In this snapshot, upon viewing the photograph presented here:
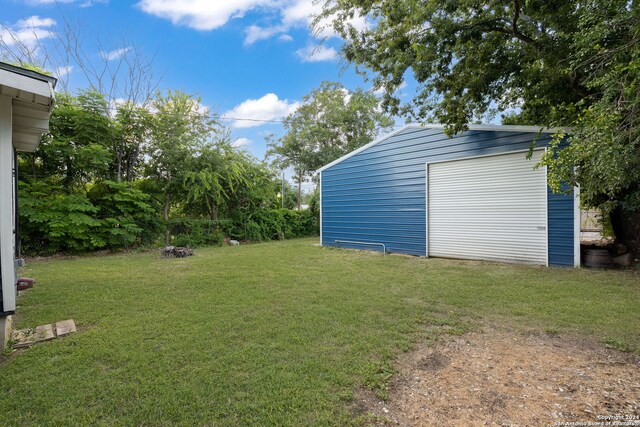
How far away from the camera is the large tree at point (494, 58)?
4.14 meters

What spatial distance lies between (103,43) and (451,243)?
1338 cm

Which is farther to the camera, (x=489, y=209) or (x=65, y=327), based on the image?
(x=489, y=209)

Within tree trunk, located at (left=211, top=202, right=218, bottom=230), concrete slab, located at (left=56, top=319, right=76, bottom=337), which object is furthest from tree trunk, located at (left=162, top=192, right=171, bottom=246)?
concrete slab, located at (left=56, top=319, right=76, bottom=337)

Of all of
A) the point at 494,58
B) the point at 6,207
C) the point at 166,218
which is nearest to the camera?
the point at 6,207

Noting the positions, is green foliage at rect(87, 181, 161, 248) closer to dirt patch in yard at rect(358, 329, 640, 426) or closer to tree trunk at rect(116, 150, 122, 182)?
tree trunk at rect(116, 150, 122, 182)

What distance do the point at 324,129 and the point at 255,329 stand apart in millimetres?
15307

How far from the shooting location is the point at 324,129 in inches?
677

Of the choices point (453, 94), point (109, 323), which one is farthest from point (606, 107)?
point (109, 323)

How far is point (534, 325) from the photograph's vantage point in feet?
10.3

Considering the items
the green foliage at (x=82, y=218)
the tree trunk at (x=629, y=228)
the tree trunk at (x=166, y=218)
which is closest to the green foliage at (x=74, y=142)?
the green foliage at (x=82, y=218)

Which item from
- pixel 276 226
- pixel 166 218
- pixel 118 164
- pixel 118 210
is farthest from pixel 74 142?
pixel 276 226

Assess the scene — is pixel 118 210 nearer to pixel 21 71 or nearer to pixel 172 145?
pixel 172 145

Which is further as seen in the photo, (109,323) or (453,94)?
(453,94)

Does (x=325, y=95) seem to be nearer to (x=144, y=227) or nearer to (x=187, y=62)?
(x=187, y=62)
